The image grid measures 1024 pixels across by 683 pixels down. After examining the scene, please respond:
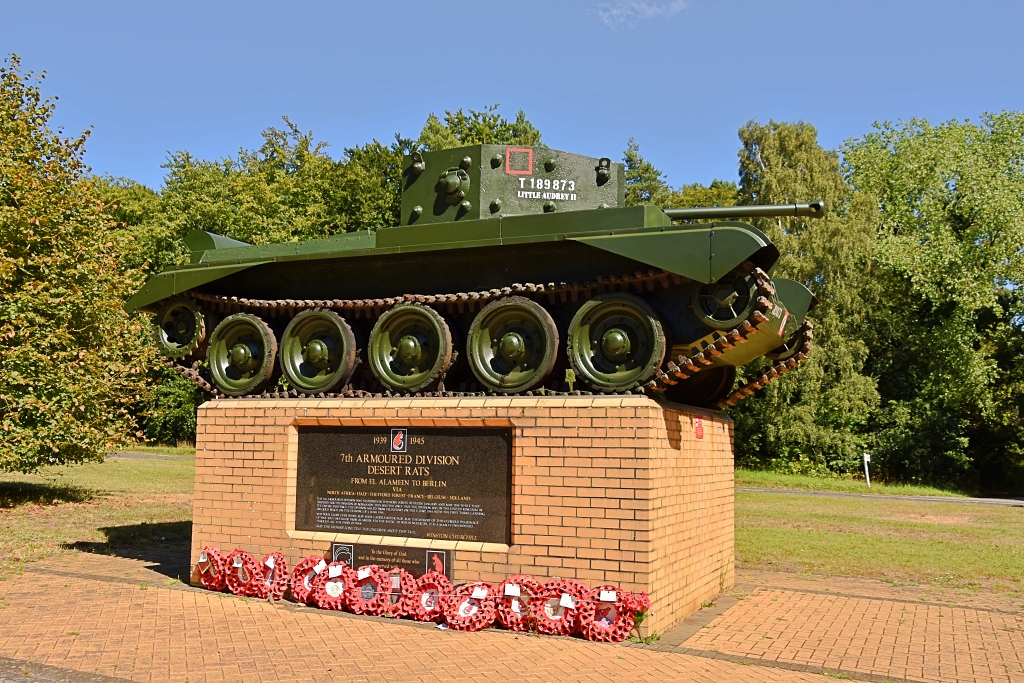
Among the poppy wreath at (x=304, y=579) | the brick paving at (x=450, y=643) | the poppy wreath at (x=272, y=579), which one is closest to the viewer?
the brick paving at (x=450, y=643)

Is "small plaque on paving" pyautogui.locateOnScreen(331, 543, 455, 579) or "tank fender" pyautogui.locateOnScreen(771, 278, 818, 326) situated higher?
"tank fender" pyautogui.locateOnScreen(771, 278, 818, 326)

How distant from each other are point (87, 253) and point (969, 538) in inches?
640

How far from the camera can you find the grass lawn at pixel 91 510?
489 inches

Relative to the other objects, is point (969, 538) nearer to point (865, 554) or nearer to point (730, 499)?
point (865, 554)

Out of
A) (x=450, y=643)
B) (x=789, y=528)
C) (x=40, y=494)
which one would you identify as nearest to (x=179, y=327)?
(x=450, y=643)

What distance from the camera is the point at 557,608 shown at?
7695mm

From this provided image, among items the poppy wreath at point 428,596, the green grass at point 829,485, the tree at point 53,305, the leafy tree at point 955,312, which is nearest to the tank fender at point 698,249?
the poppy wreath at point 428,596

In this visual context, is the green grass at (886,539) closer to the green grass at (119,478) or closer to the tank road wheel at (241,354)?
the tank road wheel at (241,354)

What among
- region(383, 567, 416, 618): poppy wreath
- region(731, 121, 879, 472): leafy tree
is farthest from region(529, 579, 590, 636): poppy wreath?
region(731, 121, 879, 472): leafy tree

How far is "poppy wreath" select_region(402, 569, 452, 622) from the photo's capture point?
26.5ft

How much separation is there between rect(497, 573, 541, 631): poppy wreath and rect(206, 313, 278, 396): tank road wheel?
3.68 metres

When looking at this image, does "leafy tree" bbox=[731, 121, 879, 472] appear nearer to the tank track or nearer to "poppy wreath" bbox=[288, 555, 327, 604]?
the tank track

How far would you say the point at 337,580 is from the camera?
8570 mm

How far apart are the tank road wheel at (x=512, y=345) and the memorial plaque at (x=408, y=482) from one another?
0.53 metres
